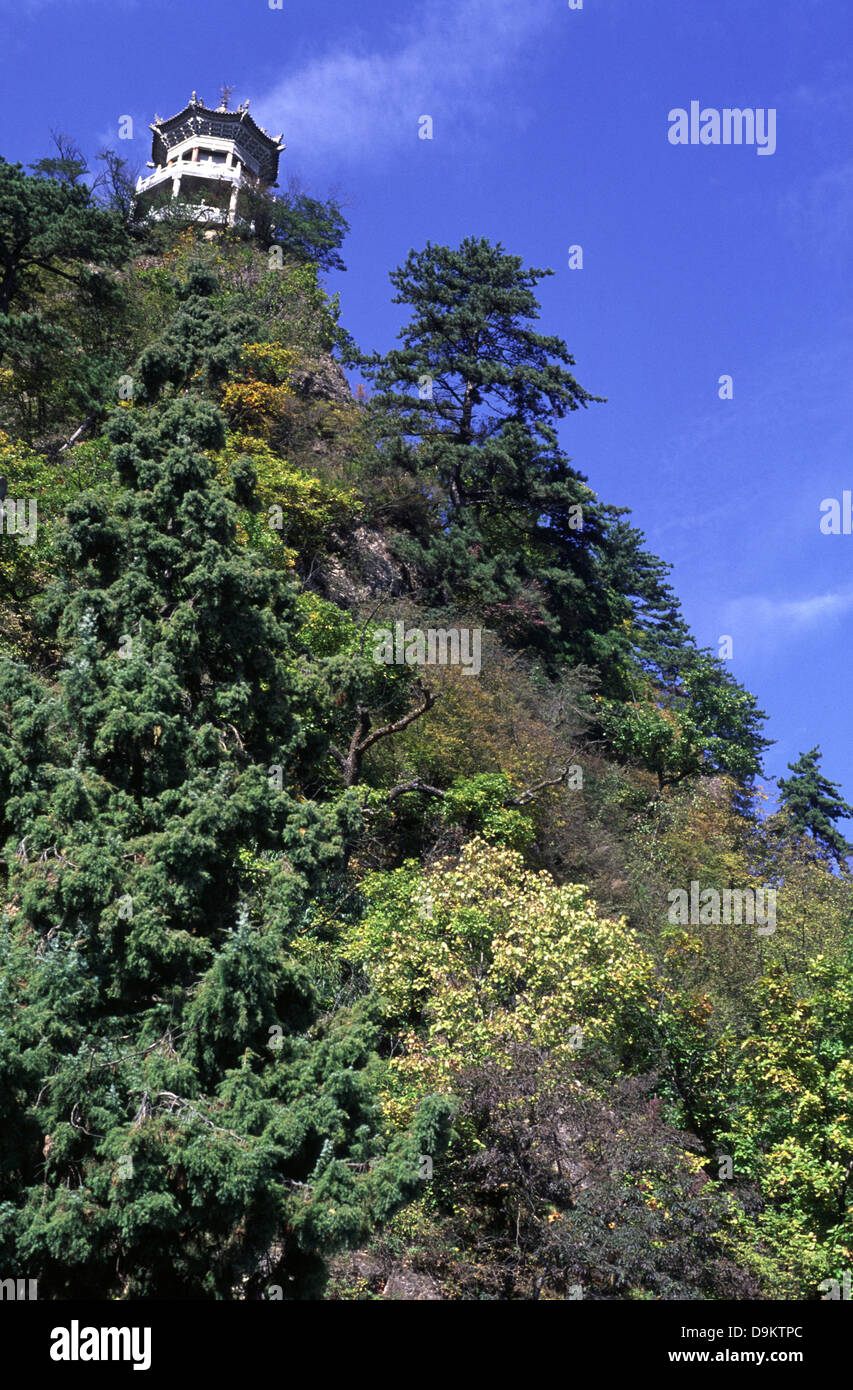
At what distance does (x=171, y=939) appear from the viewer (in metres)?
12.2

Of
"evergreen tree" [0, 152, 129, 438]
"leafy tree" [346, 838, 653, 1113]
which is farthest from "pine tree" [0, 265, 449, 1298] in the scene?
"evergreen tree" [0, 152, 129, 438]

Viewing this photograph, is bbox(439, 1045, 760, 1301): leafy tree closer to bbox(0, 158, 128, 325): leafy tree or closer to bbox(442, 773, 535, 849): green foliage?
bbox(442, 773, 535, 849): green foliage

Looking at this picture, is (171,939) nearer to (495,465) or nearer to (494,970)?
(494,970)

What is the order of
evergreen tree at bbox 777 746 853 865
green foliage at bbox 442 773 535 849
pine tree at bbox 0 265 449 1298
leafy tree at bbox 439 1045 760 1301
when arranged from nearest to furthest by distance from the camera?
pine tree at bbox 0 265 449 1298
leafy tree at bbox 439 1045 760 1301
green foliage at bbox 442 773 535 849
evergreen tree at bbox 777 746 853 865

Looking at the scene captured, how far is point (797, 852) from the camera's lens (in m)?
34.3

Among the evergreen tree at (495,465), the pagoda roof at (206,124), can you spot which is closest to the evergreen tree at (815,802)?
the evergreen tree at (495,465)

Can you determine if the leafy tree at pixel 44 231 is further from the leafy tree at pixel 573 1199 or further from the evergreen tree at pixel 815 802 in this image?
the evergreen tree at pixel 815 802

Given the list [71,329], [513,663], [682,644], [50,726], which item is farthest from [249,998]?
[682,644]

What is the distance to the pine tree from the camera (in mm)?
10750

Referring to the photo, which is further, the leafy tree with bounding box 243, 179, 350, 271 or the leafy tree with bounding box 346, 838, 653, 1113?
the leafy tree with bounding box 243, 179, 350, 271

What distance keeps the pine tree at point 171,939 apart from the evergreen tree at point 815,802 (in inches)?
1519

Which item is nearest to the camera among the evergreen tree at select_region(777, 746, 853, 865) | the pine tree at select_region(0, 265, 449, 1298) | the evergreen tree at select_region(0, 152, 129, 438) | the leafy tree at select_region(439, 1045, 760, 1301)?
the pine tree at select_region(0, 265, 449, 1298)

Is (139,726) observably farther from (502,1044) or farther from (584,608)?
(584,608)

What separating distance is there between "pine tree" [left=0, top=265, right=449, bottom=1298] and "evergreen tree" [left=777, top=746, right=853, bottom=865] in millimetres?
38583
